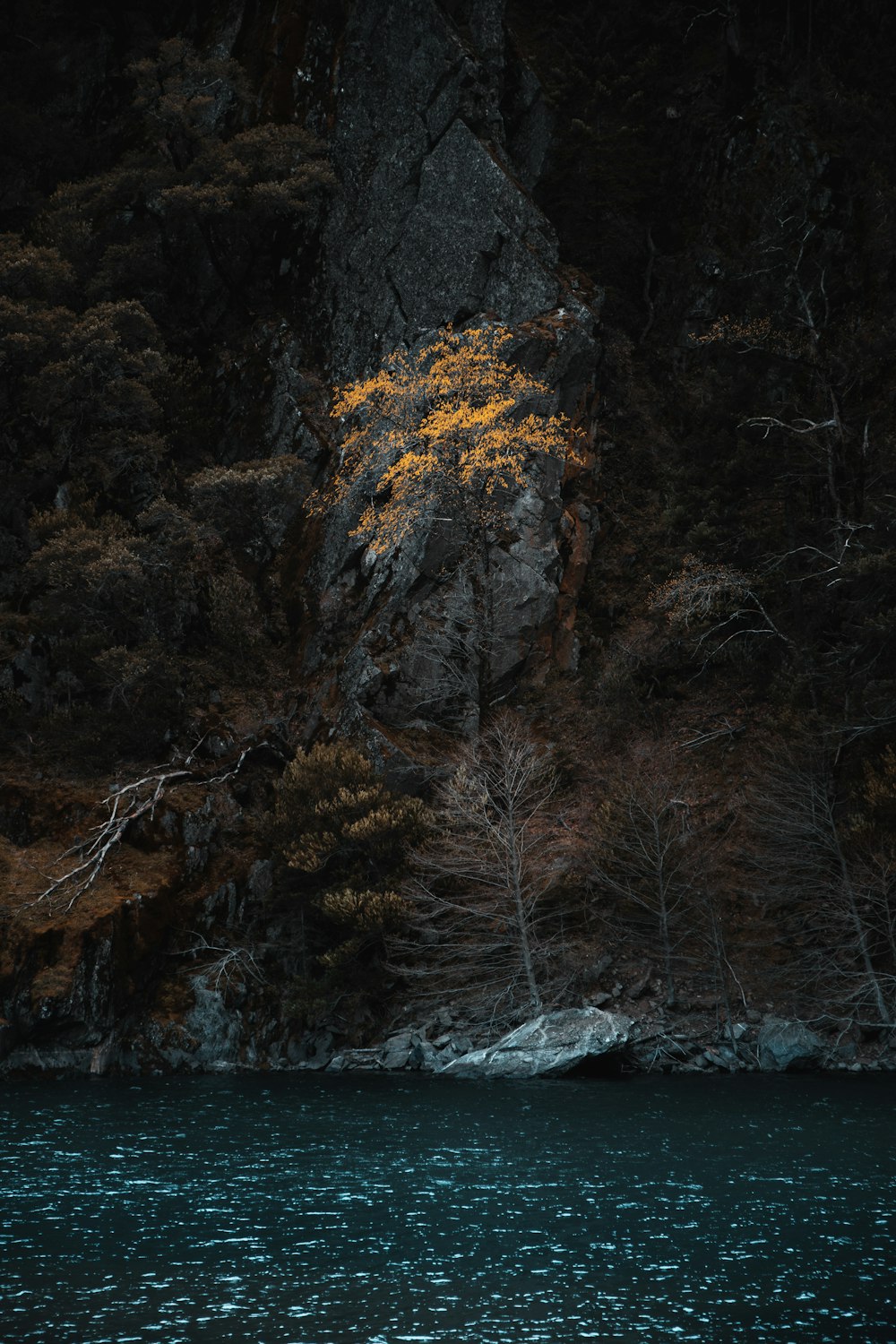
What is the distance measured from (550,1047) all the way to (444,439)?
66.1 feet

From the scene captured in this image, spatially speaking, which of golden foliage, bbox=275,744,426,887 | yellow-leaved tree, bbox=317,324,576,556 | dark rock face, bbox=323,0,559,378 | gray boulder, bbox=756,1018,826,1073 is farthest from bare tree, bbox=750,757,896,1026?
dark rock face, bbox=323,0,559,378

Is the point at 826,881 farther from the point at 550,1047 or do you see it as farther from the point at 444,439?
the point at 444,439

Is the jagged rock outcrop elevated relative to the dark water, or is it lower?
elevated

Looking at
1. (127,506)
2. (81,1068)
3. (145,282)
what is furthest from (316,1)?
(81,1068)

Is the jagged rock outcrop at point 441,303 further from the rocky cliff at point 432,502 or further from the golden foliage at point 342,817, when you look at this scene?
the golden foliage at point 342,817

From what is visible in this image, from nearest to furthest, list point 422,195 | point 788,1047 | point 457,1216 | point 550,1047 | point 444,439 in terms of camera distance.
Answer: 1. point 457,1216
2. point 788,1047
3. point 550,1047
4. point 444,439
5. point 422,195

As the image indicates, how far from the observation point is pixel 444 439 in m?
36.4

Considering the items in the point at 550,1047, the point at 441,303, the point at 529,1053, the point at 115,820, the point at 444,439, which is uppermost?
the point at 441,303

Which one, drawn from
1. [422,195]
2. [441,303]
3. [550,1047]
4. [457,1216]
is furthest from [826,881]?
[422,195]

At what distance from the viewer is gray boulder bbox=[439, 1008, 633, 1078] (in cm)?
2703

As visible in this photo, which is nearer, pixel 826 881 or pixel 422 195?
pixel 826 881

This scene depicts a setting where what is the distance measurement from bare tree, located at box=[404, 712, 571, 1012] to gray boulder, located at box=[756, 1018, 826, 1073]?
5.92m

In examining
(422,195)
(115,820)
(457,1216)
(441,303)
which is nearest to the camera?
(457,1216)

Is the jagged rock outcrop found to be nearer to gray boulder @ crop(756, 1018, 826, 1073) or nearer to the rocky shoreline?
the rocky shoreline
